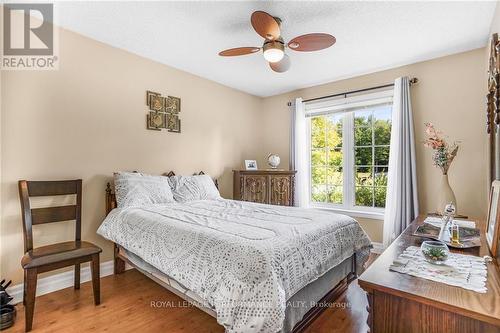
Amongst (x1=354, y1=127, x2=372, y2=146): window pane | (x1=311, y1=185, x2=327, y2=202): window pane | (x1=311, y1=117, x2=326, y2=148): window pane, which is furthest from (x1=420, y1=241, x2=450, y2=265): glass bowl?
(x1=311, y1=117, x2=326, y2=148): window pane

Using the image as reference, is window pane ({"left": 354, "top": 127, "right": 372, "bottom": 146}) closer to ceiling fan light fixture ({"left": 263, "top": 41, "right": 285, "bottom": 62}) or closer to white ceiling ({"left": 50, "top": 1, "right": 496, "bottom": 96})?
white ceiling ({"left": 50, "top": 1, "right": 496, "bottom": 96})

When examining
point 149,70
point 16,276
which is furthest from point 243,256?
point 149,70

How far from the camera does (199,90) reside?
12.5 ft

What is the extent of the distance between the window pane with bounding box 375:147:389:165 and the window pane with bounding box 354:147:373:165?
0.08m

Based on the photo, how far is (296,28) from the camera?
8.01 feet

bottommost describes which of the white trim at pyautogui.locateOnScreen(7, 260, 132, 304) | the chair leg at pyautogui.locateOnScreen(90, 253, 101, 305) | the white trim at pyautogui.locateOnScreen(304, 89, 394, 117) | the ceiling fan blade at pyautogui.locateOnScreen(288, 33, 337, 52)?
the white trim at pyautogui.locateOnScreen(7, 260, 132, 304)

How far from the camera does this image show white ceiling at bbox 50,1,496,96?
216 cm

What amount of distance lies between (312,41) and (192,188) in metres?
2.10

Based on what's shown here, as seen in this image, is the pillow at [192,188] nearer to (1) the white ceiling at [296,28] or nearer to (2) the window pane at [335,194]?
(1) the white ceiling at [296,28]

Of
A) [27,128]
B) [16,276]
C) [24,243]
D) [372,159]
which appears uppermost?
[27,128]

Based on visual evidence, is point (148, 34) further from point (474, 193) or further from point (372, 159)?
point (474, 193)

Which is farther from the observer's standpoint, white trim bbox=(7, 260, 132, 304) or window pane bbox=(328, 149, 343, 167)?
window pane bbox=(328, 149, 343, 167)

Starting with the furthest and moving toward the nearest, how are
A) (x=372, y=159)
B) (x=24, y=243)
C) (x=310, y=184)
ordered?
(x=310, y=184) → (x=372, y=159) → (x=24, y=243)

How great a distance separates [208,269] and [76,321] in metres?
1.27
